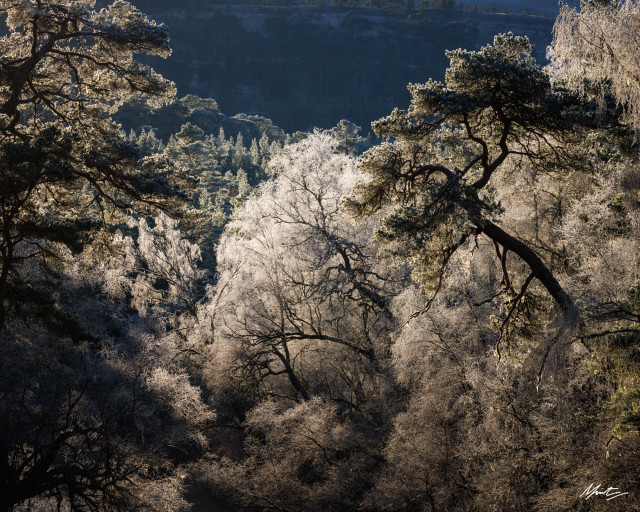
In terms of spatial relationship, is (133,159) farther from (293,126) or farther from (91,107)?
(293,126)

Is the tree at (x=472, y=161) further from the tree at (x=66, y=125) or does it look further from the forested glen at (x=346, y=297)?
the tree at (x=66, y=125)

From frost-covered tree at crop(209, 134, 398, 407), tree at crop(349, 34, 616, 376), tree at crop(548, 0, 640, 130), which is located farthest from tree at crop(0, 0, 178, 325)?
frost-covered tree at crop(209, 134, 398, 407)

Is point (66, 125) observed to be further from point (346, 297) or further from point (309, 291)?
point (346, 297)

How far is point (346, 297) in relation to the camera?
19672mm

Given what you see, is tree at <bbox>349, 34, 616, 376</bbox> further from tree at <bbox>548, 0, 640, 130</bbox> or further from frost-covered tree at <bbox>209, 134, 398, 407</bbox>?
frost-covered tree at <bbox>209, 134, 398, 407</bbox>

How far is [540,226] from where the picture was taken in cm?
1923

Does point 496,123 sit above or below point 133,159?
below

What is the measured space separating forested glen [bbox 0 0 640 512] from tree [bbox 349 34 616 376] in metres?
0.06

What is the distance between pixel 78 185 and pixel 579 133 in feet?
31.0

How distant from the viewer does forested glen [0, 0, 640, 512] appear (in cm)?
871

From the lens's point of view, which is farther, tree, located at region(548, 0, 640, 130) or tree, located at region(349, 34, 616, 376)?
tree, located at region(349, 34, 616, 376)

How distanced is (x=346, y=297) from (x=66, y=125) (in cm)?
1138

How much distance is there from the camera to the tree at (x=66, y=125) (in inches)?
323

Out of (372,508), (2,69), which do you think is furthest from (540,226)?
(2,69)
